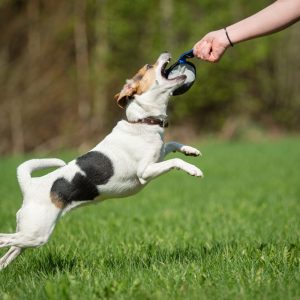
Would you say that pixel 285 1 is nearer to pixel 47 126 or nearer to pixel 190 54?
pixel 190 54

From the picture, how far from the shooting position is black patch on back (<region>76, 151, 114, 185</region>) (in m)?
4.74

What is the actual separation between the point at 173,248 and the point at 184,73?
72.2 inches

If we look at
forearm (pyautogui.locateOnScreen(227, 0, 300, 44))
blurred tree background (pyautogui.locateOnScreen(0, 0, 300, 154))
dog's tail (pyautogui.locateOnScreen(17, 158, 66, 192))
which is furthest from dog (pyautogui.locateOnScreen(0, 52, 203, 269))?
blurred tree background (pyautogui.locateOnScreen(0, 0, 300, 154))

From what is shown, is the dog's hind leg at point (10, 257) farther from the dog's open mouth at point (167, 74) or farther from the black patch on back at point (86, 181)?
the dog's open mouth at point (167, 74)

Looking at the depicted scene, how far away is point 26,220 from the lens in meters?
4.57

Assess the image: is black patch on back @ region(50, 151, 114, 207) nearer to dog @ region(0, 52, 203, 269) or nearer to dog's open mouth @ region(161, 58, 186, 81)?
dog @ region(0, 52, 203, 269)

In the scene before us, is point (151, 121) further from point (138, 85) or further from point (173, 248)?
point (173, 248)

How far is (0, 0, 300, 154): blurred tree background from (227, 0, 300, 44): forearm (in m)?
19.0

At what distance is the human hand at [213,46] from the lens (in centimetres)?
466

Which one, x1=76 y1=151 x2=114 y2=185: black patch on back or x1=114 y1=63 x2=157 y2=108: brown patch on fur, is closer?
x1=76 y1=151 x2=114 y2=185: black patch on back

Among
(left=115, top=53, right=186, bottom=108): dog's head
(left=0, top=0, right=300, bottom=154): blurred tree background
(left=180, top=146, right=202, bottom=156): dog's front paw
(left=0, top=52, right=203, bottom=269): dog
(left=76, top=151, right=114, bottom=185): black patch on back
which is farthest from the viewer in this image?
(left=0, top=0, right=300, bottom=154): blurred tree background

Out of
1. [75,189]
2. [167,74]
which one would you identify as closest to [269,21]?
[167,74]

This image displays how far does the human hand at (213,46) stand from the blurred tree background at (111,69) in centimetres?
1868

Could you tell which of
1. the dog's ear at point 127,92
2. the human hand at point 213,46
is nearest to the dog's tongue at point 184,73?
the dog's ear at point 127,92
